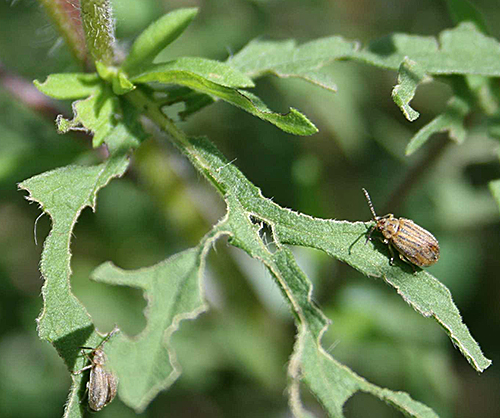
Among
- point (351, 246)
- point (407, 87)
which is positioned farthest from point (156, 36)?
point (351, 246)

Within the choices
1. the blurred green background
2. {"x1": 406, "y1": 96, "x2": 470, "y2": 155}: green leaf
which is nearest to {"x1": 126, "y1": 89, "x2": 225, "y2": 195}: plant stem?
the blurred green background

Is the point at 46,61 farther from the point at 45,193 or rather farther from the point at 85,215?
the point at 45,193

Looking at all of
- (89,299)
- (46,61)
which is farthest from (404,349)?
(46,61)

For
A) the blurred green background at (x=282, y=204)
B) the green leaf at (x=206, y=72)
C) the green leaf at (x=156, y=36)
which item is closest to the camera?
the green leaf at (x=206, y=72)

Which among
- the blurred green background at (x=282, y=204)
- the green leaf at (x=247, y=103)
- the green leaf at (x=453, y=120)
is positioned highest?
the green leaf at (x=247, y=103)

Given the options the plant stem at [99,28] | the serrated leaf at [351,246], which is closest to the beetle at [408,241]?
the serrated leaf at [351,246]

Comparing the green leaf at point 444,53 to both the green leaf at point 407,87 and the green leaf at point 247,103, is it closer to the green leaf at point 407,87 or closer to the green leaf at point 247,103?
the green leaf at point 407,87

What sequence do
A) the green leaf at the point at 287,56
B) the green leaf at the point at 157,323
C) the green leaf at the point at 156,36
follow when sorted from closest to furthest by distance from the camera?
the green leaf at the point at 157,323 → the green leaf at the point at 156,36 → the green leaf at the point at 287,56

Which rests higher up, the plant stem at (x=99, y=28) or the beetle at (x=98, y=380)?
the plant stem at (x=99, y=28)
